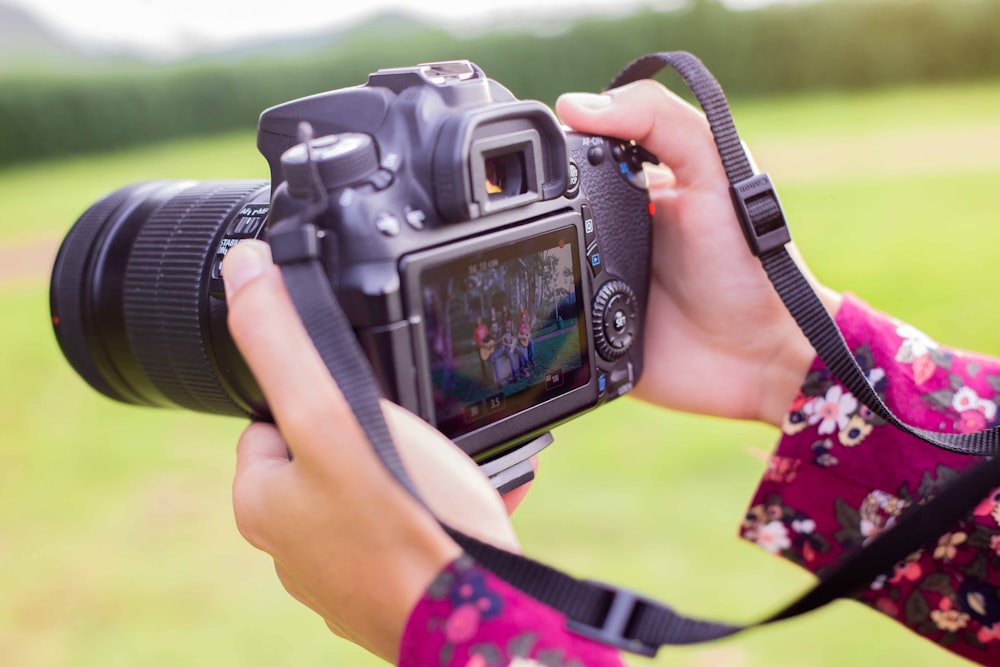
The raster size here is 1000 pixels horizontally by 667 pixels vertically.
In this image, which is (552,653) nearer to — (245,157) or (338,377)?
(338,377)

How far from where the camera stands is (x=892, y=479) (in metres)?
0.67

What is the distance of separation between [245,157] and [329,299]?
19.2 ft

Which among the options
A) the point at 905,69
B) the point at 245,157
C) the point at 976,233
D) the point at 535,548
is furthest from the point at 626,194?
the point at 905,69

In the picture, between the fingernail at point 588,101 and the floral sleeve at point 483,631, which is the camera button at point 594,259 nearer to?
the fingernail at point 588,101

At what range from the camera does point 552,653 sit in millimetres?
453

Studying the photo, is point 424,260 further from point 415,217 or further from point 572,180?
point 572,180

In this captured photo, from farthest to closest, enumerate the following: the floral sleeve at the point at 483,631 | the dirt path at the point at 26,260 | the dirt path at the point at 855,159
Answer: the dirt path at the point at 855,159, the dirt path at the point at 26,260, the floral sleeve at the point at 483,631

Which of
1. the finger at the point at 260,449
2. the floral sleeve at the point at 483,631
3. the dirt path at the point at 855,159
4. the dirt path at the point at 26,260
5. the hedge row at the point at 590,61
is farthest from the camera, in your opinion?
the hedge row at the point at 590,61

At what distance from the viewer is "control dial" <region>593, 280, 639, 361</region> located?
673 mm

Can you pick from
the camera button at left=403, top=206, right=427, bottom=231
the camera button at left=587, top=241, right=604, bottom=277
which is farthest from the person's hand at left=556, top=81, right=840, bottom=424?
the camera button at left=403, top=206, right=427, bottom=231

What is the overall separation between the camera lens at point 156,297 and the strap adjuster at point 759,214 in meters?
0.34

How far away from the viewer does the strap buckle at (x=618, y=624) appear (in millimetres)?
455

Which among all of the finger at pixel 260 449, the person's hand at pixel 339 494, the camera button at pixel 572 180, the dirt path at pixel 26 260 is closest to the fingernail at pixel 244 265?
the person's hand at pixel 339 494

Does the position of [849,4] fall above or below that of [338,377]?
below
